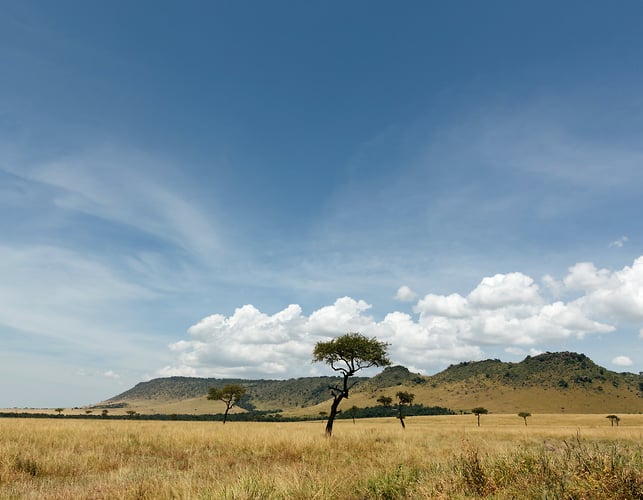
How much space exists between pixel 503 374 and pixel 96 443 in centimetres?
20520

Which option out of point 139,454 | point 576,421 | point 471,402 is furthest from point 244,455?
point 471,402

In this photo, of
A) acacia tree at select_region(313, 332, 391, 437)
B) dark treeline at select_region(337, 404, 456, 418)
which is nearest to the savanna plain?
acacia tree at select_region(313, 332, 391, 437)

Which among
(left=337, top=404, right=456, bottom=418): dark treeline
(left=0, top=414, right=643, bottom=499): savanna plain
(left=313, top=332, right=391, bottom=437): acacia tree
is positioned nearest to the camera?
(left=0, top=414, right=643, bottom=499): savanna plain

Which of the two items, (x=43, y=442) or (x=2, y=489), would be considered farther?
(x=43, y=442)

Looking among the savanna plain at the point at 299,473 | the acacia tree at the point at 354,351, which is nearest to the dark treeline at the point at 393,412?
the acacia tree at the point at 354,351

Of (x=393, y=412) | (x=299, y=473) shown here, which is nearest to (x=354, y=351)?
(x=299, y=473)

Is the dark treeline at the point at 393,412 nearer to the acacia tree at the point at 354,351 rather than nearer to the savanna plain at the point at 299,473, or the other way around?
the acacia tree at the point at 354,351

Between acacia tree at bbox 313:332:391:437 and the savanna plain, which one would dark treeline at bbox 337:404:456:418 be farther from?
the savanna plain

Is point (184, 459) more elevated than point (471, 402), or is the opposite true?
point (184, 459)

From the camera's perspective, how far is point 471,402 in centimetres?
16838

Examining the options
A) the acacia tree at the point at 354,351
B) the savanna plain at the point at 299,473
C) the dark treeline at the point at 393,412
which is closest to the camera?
the savanna plain at the point at 299,473

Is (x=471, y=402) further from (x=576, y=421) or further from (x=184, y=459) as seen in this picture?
(x=184, y=459)

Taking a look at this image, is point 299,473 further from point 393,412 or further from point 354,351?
point 393,412

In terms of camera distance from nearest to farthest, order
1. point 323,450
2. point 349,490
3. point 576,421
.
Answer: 1. point 349,490
2. point 323,450
3. point 576,421
